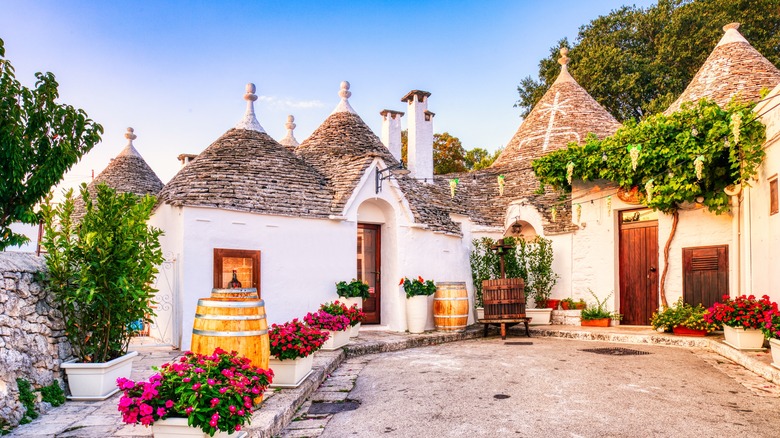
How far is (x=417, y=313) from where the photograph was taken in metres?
11.7

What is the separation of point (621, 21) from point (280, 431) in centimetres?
2696

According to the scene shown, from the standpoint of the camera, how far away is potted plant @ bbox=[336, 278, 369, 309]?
11.0 meters


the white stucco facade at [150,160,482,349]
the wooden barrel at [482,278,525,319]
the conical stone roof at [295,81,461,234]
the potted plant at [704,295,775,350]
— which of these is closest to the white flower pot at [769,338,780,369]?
the potted plant at [704,295,775,350]

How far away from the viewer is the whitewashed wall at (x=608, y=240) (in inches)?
453

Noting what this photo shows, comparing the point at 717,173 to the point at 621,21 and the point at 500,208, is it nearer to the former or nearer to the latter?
the point at 500,208

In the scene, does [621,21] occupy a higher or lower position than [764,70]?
higher

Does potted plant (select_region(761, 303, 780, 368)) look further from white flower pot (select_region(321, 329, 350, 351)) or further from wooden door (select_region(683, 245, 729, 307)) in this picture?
white flower pot (select_region(321, 329, 350, 351))

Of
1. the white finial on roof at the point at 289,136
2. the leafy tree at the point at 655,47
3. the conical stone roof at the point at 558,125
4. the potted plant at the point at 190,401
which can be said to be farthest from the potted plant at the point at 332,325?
the leafy tree at the point at 655,47

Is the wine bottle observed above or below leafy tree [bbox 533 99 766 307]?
below

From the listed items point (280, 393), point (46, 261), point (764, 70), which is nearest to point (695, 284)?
point (764, 70)

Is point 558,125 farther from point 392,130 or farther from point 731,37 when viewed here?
point 392,130

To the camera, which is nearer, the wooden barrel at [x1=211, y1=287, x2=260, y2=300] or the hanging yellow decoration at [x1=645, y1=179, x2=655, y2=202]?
the wooden barrel at [x1=211, y1=287, x2=260, y2=300]

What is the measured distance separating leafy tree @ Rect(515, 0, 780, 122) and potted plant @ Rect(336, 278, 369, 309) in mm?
16696

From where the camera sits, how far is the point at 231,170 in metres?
11.0
